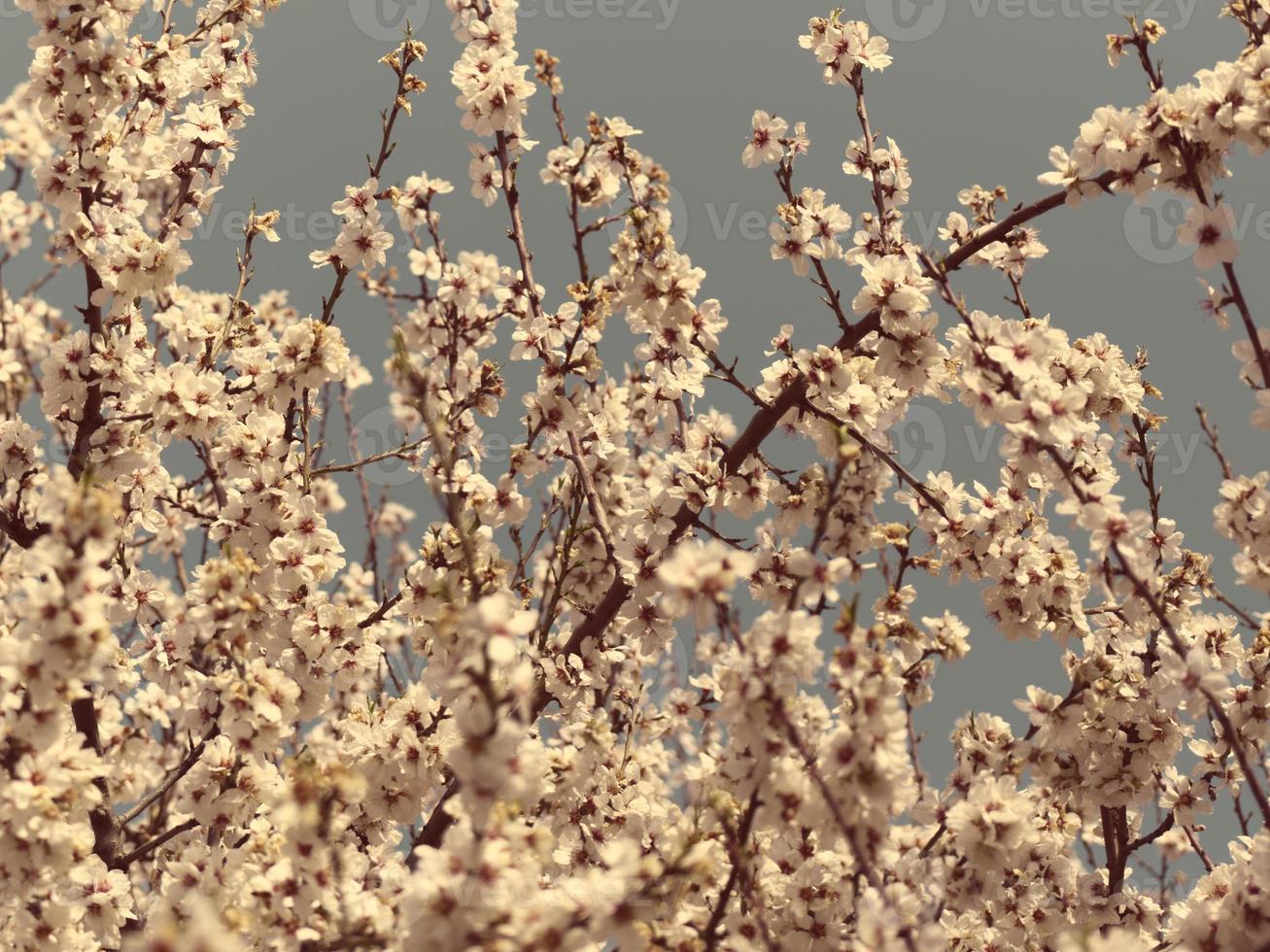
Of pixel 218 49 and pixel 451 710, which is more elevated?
pixel 218 49

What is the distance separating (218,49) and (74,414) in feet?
8.09

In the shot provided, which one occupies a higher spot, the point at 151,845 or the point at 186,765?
the point at 186,765

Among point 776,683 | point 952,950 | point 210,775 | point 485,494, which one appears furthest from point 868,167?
point 210,775

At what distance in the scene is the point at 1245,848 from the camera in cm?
379

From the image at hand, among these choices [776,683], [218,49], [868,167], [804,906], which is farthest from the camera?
[218,49]

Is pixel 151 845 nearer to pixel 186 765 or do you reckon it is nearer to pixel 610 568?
pixel 186 765

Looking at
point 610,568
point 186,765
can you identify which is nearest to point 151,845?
point 186,765

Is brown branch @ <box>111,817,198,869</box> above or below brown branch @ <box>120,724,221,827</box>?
below

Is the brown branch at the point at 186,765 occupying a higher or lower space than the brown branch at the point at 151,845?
higher

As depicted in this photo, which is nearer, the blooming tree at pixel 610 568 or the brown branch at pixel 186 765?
the blooming tree at pixel 610 568

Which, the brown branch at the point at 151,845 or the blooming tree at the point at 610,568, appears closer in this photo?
the blooming tree at the point at 610,568

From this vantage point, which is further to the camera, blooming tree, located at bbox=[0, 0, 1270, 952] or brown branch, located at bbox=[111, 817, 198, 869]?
brown branch, located at bbox=[111, 817, 198, 869]

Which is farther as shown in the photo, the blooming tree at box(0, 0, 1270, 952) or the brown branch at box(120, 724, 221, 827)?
the brown branch at box(120, 724, 221, 827)

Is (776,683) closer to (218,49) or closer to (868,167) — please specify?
(868,167)
